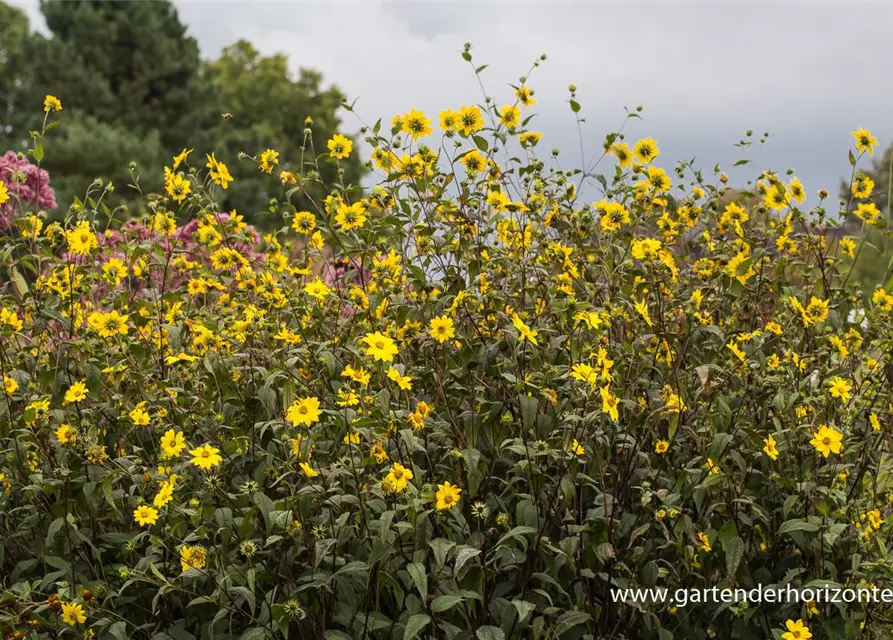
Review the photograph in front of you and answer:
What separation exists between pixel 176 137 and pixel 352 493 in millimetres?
20046

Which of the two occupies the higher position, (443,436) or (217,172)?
(217,172)

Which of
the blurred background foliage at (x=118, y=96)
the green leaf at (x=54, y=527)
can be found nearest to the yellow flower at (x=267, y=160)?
the green leaf at (x=54, y=527)

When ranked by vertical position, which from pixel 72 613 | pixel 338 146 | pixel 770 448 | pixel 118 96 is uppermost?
pixel 118 96

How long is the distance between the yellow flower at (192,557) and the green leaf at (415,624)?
0.52 m

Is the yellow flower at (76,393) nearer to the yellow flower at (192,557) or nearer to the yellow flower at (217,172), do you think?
the yellow flower at (192,557)

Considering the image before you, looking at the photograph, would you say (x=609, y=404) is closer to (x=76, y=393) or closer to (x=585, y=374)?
(x=585, y=374)

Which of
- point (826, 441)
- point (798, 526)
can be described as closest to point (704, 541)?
point (798, 526)

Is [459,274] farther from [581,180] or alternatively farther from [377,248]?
[581,180]

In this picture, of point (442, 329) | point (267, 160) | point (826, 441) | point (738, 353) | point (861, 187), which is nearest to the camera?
point (826, 441)

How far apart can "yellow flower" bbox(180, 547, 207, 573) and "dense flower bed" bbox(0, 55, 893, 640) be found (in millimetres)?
40

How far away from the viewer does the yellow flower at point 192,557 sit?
222 cm

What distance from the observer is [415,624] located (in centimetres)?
208

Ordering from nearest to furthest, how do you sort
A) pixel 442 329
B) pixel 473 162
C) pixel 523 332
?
pixel 523 332
pixel 442 329
pixel 473 162

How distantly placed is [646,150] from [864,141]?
0.75 metres
